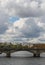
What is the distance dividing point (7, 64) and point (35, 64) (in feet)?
28.8

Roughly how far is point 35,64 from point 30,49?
5453cm

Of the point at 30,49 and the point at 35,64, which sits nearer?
the point at 35,64

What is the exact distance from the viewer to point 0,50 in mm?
154375

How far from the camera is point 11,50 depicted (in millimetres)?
154500

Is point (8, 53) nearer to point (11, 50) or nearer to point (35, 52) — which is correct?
point (11, 50)

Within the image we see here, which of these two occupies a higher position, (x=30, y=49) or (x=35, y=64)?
(x=30, y=49)

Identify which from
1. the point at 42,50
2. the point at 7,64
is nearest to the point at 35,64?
the point at 7,64

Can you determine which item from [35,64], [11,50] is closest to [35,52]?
[11,50]

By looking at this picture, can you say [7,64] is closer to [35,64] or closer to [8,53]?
[35,64]

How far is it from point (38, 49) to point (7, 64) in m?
56.0

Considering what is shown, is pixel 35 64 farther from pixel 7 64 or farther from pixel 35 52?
pixel 35 52

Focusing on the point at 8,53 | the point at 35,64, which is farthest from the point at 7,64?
the point at 8,53

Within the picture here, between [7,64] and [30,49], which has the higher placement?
[30,49]

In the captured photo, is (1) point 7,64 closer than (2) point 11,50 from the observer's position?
Yes
